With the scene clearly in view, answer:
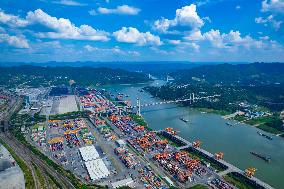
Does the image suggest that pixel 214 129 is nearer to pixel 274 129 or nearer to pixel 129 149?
pixel 274 129

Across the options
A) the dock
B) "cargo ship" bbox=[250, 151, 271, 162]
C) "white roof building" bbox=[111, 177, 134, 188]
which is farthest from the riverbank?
"white roof building" bbox=[111, 177, 134, 188]

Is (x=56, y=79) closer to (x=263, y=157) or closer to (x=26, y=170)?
(x=26, y=170)

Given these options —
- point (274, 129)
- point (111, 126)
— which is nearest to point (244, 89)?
point (274, 129)

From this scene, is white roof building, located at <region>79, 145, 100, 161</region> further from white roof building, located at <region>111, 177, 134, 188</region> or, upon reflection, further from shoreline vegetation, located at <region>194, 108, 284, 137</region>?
shoreline vegetation, located at <region>194, 108, 284, 137</region>

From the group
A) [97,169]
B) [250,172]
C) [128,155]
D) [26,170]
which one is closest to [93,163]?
[97,169]

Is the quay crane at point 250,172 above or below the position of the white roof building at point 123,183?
above

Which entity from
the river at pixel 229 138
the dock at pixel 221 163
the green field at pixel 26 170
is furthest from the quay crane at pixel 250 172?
the green field at pixel 26 170

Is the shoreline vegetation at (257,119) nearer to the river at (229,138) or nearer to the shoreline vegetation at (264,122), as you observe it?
the shoreline vegetation at (264,122)
